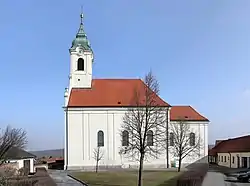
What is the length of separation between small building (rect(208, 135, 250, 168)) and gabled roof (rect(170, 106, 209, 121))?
7.72 m

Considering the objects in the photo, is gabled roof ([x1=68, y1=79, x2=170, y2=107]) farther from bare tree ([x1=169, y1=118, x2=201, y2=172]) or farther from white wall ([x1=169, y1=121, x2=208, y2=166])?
white wall ([x1=169, y1=121, x2=208, y2=166])

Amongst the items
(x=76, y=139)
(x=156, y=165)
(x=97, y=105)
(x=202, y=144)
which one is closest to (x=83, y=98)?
(x=97, y=105)

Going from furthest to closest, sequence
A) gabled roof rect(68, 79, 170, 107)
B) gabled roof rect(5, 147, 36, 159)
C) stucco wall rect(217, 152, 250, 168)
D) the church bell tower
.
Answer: stucco wall rect(217, 152, 250, 168)
the church bell tower
gabled roof rect(68, 79, 170, 107)
gabled roof rect(5, 147, 36, 159)

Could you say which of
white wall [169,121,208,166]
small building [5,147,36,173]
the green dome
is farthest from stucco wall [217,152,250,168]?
small building [5,147,36,173]

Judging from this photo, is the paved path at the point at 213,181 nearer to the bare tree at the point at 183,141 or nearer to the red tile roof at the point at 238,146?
the bare tree at the point at 183,141

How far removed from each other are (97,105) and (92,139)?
4.68m

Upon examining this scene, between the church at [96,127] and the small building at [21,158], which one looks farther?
the church at [96,127]

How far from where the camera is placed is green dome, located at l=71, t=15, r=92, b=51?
2274 inches

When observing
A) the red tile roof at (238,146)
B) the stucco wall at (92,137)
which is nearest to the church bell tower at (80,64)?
the stucco wall at (92,137)

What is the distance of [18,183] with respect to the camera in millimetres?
16453

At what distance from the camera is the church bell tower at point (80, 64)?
188 ft

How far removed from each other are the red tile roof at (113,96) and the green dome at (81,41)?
5251 mm

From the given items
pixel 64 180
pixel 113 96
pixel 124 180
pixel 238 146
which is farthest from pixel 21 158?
pixel 238 146

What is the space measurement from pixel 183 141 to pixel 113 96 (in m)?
11.9
